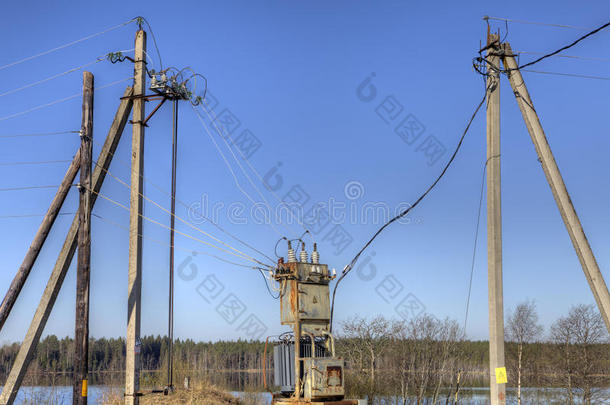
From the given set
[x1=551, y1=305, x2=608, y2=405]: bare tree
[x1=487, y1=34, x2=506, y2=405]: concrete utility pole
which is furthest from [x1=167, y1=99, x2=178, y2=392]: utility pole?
[x1=551, y1=305, x2=608, y2=405]: bare tree

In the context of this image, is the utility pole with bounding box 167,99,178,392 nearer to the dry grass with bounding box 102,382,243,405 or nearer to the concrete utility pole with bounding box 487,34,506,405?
the dry grass with bounding box 102,382,243,405

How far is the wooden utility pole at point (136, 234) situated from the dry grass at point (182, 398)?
336 cm

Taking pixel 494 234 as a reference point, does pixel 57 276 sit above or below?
below

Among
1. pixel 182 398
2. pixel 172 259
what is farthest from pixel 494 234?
pixel 182 398

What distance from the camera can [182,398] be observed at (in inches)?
854

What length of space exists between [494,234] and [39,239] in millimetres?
13525

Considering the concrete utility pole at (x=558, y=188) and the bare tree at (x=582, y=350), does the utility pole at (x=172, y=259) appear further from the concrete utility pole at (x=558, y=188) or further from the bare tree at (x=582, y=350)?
the bare tree at (x=582, y=350)

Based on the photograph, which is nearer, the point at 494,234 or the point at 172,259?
the point at 494,234

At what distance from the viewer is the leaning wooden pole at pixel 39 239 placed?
59.9 feet

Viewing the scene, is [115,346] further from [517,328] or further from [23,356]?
[23,356]

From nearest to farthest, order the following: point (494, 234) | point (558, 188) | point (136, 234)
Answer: point (494, 234), point (558, 188), point (136, 234)

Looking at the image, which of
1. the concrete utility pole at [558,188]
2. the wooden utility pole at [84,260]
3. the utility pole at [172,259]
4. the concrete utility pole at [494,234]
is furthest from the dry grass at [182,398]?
the concrete utility pole at [558,188]

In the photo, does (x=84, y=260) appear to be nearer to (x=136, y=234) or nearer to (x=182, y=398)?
(x=136, y=234)

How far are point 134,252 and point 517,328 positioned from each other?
3836 cm
